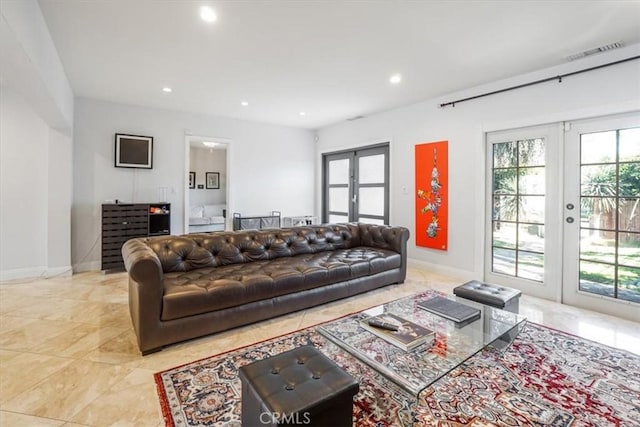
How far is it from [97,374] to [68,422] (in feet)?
1.52

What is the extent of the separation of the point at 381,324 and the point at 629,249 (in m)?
2.93

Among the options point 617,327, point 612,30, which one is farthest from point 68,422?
point 612,30

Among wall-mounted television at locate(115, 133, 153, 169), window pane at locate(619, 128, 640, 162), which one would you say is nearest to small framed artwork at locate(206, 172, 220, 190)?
wall-mounted television at locate(115, 133, 153, 169)

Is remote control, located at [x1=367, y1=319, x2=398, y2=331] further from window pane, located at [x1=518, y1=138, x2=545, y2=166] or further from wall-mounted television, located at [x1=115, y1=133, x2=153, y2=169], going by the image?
wall-mounted television, located at [x1=115, y1=133, x2=153, y2=169]

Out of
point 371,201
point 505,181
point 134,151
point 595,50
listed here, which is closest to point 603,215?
point 505,181

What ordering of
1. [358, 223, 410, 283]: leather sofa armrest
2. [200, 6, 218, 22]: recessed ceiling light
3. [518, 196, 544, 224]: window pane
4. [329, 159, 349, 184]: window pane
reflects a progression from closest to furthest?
[200, 6, 218, 22]: recessed ceiling light < [518, 196, 544, 224]: window pane < [358, 223, 410, 283]: leather sofa armrest < [329, 159, 349, 184]: window pane

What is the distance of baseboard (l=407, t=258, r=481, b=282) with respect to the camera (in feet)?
14.3

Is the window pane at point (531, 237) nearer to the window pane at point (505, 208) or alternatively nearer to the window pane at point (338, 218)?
the window pane at point (505, 208)

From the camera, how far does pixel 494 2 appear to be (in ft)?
7.76

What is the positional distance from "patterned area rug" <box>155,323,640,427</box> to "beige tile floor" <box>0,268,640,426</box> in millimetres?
Result: 173

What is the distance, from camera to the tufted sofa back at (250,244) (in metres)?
3.07

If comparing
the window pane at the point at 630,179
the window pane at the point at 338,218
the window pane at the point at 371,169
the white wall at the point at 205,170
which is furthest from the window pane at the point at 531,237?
the white wall at the point at 205,170

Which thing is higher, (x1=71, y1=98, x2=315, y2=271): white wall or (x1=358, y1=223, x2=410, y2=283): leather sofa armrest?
(x1=71, y1=98, x2=315, y2=271): white wall

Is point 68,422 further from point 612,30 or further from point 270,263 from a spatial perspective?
point 612,30
